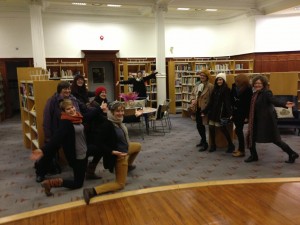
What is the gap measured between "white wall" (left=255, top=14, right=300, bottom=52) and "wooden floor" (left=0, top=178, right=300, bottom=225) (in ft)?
33.4

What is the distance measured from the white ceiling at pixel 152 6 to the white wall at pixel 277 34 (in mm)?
360

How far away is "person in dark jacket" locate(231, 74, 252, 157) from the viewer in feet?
16.1

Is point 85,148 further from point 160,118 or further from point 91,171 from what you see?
point 160,118

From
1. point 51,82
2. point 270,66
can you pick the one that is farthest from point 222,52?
point 51,82

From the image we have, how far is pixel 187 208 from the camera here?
3.14m

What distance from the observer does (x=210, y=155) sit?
537cm

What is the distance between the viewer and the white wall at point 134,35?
11906mm

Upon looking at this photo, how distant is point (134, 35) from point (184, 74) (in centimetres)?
333

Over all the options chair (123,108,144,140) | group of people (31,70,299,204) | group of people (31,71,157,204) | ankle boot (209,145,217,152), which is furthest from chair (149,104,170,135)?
group of people (31,71,157,204)

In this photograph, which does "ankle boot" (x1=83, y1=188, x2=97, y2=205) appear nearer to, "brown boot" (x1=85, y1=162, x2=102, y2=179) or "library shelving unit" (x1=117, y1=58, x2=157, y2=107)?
"brown boot" (x1=85, y1=162, x2=102, y2=179)

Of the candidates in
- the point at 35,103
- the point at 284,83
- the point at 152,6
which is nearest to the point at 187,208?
the point at 35,103

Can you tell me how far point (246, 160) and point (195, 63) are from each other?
693 centimetres

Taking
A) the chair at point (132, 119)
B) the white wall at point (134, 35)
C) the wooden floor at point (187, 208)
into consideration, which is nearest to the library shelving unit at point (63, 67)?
the white wall at point (134, 35)

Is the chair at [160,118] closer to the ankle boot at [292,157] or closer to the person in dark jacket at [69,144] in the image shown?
the ankle boot at [292,157]
